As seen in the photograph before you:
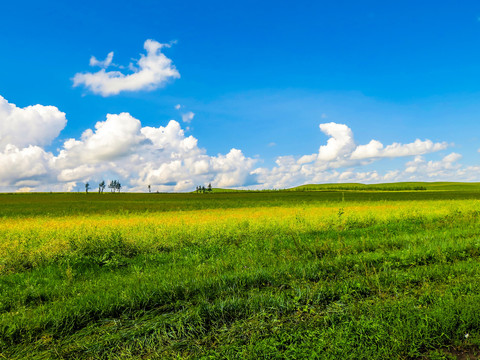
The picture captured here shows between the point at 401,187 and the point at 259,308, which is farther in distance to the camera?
the point at 401,187

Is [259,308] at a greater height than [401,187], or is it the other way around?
[401,187]

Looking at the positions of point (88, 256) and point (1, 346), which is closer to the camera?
point (1, 346)

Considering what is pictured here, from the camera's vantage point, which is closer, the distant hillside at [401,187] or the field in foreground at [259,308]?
the field in foreground at [259,308]

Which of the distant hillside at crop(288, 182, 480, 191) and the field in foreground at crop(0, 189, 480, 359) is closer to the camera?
the field in foreground at crop(0, 189, 480, 359)

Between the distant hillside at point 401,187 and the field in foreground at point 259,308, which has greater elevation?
the distant hillside at point 401,187

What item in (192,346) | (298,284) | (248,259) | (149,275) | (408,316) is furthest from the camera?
(248,259)

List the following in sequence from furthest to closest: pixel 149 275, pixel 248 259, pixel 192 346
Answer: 1. pixel 248 259
2. pixel 149 275
3. pixel 192 346

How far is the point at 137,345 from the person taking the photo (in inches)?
166

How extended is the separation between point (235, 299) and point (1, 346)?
372cm

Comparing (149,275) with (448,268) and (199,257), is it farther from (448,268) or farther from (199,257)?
(448,268)

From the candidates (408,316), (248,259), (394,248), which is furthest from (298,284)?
(394,248)

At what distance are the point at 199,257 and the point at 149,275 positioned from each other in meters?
2.65

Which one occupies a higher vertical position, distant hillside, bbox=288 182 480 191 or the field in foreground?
distant hillside, bbox=288 182 480 191

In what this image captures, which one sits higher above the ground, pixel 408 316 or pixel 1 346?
pixel 408 316
